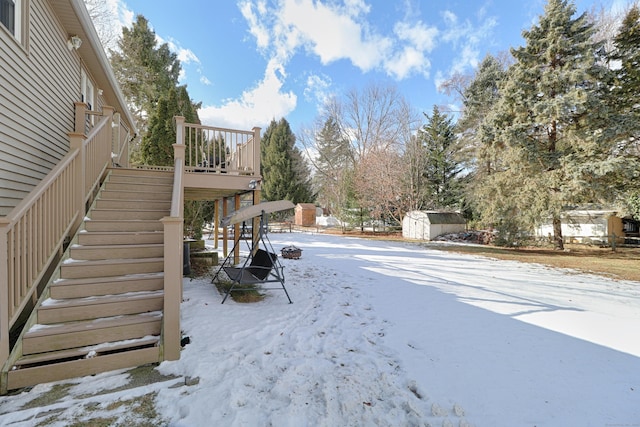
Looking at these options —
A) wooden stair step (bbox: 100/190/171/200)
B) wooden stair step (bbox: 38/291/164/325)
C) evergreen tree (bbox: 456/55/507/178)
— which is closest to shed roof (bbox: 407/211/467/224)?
evergreen tree (bbox: 456/55/507/178)

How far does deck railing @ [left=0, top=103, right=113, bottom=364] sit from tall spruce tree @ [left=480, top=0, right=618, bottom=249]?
14.7 m

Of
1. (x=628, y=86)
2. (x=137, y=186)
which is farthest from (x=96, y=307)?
(x=628, y=86)

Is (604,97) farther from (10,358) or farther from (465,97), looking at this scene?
(10,358)

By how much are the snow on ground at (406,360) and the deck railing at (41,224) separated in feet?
3.24

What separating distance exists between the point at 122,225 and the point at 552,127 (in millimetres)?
16393

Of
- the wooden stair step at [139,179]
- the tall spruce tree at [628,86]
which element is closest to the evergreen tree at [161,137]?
the wooden stair step at [139,179]

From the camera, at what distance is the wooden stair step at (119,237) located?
3649mm

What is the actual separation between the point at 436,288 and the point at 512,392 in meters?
3.42

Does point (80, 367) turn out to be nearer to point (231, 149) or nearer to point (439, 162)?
point (231, 149)

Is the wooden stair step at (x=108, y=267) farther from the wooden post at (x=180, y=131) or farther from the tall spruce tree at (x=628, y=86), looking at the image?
the tall spruce tree at (x=628, y=86)

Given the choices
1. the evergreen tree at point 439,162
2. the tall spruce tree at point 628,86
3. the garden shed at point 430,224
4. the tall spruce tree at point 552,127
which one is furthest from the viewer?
the evergreen tree at point 439,162

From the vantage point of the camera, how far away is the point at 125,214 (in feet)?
14.2

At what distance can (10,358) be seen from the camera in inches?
89.2

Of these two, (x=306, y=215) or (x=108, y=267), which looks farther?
(x=306, y=215)
